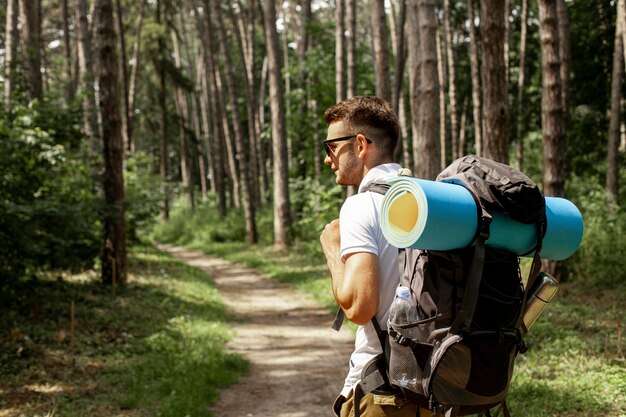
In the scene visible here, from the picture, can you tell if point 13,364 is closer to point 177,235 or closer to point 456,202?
point 456,202

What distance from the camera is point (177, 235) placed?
29.3 meters

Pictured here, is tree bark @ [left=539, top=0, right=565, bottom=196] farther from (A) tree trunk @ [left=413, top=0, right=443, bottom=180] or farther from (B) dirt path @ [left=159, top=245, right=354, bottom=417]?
(B) dirt path @ [left=159, top=245, right=354, bottom=417]

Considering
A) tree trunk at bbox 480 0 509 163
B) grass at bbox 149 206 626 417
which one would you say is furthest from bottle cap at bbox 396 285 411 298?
tree trunk at bbox 480 0 509 163

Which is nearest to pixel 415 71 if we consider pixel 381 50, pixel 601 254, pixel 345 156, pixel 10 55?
pixel 381 50

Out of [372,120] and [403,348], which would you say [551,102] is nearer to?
[372,120]

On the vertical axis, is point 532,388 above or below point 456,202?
below

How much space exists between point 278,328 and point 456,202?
8.52m

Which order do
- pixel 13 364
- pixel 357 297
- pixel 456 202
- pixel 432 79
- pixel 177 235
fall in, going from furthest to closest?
pixel 177 235
pixel 432 79
pixel 13 364
pixel 357 297
pixel 456 202

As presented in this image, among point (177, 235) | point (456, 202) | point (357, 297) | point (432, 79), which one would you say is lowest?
point (177, 235)

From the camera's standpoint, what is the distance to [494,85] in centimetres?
802

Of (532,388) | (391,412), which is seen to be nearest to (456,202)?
(391,412)

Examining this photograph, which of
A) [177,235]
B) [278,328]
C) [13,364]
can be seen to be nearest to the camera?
[13,364]

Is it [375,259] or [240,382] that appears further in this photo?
[240,382]

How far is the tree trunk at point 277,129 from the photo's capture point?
1931cm
